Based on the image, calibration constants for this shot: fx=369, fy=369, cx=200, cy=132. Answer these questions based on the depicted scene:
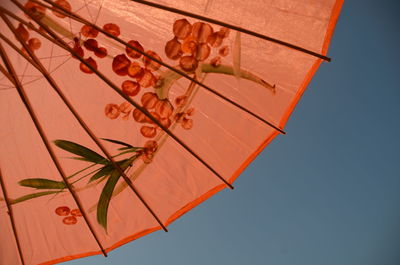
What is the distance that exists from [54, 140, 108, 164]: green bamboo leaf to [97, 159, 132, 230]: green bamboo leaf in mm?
60

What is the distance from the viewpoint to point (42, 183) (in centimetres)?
125

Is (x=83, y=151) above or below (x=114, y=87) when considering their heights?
below

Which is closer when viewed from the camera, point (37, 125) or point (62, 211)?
point (37, 125)

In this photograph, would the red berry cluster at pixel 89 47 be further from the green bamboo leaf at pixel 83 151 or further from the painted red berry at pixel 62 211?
the painted red berry at pixel 62 211

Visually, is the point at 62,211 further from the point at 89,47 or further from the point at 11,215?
the point at 89,47

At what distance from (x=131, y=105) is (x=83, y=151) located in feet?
0.73

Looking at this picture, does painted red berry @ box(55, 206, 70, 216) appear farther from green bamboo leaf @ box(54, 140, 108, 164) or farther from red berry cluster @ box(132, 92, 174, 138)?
red berry cluster @ box(132, 92, 174, 138)

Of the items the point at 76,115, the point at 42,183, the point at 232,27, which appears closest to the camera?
the point at 232,27

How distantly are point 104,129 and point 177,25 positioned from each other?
0.40 meters

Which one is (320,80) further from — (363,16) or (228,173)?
(228,173)

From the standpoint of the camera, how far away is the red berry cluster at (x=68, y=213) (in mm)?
1279

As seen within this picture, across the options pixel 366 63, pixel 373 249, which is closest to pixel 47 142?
pixel 366 63

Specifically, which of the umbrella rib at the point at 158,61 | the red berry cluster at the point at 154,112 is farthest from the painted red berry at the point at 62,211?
the umbrella rib at the point at 158,61

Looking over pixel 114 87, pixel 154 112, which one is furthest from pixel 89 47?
pixel 154 112
